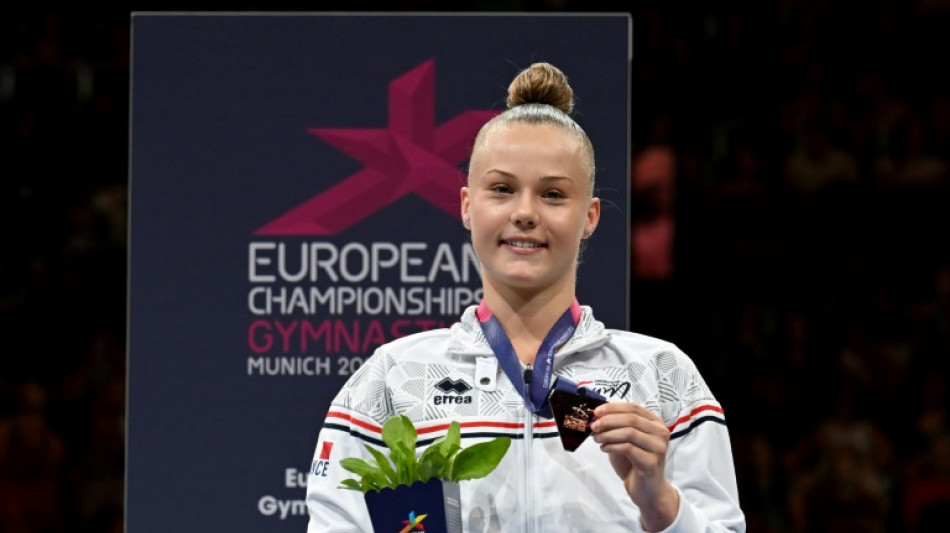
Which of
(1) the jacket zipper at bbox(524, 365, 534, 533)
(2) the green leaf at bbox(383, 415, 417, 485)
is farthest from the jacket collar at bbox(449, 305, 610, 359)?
(2) the green leaf at bbox(383, 415, 417, 485)

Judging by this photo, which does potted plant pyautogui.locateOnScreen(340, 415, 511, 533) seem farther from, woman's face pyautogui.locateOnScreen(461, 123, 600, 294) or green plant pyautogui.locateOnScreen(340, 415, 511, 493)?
woman's face pyautogui.locateOnScreen(461, 123, 600, 294)

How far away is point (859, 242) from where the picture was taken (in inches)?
278

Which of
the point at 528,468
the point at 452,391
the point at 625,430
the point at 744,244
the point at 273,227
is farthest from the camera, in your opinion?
the point at 744,244

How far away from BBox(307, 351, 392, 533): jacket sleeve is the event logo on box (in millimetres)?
714

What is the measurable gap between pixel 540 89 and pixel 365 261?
87cm

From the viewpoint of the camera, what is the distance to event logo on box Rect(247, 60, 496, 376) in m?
3.42

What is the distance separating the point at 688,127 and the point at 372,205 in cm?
419

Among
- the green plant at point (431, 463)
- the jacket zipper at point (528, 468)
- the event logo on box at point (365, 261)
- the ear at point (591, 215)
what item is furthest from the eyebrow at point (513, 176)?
the event logo on box at point (365, 261)

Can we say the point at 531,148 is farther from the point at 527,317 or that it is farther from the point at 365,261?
the point at 365,261

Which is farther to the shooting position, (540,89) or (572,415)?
(540,89)

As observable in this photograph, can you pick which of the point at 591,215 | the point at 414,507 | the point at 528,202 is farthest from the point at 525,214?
the point at 414,507

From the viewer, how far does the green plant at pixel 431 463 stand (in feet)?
7.79

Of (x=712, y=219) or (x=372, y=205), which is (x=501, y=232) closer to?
(x=372, y=205)

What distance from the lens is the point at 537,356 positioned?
8.64 feet
